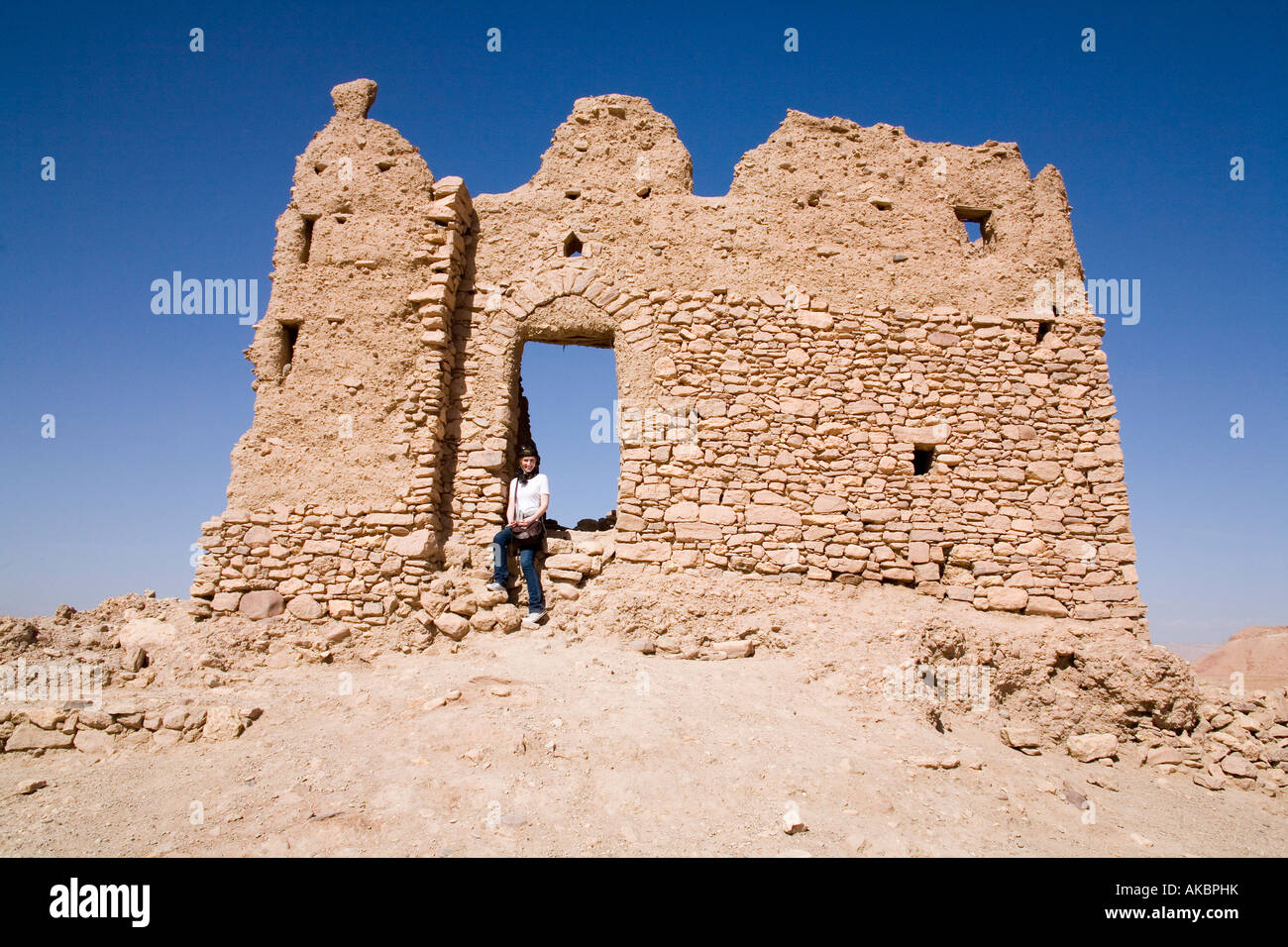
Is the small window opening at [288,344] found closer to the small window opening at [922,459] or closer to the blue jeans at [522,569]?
the blue jeans at [522,569]

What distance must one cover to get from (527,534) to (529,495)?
0.42 m

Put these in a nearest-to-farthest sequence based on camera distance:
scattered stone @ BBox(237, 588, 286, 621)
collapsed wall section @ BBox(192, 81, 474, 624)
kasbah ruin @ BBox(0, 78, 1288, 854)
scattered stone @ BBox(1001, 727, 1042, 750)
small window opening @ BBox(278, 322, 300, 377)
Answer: scattered stone @ BBox(1001, 727, 1042, 750) → kasbah ruin @ BBox(0, 78, 1288, 854) → scattered stone @ BBox(237, 588, 286, 621) → collapsed wall section @ BBox(192, 81, 474, 624) → small window opening @ BBox(278, 322, 300, 377)

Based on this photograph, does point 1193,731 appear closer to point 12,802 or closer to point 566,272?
point 566,272

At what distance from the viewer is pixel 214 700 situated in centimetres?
558

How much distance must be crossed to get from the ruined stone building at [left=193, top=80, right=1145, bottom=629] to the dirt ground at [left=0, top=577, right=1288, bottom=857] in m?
1.52

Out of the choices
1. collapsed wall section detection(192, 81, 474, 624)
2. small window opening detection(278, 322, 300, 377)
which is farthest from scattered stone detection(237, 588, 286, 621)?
small window opening detection(278, 322, 300, 377)

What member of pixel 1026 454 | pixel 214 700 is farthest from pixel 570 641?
pixel 1026 454

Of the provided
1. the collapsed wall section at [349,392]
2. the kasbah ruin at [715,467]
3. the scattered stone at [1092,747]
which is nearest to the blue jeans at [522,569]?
the kasbah ruin at [715,467]

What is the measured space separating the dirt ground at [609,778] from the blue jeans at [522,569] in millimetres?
702

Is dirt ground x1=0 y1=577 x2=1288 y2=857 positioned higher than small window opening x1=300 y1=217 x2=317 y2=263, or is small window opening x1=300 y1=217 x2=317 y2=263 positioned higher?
small window opening x1=300 y1=217 x2=317 y2=263

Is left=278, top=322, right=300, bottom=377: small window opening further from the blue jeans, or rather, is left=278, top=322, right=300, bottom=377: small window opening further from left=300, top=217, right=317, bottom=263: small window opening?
the blue jeans

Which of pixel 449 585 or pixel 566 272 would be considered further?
pixel 566 272

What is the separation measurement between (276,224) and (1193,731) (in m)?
10.7

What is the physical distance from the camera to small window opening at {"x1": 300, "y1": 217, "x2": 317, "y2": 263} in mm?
8086
